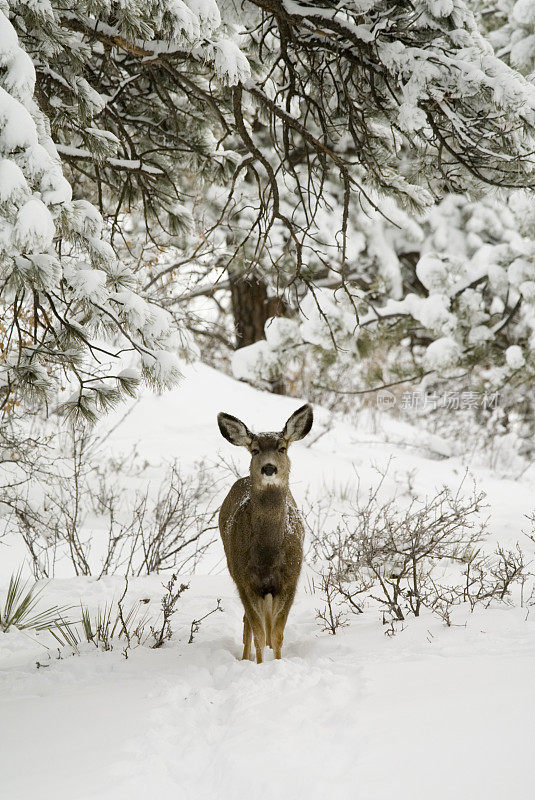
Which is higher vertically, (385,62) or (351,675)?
(385,62)

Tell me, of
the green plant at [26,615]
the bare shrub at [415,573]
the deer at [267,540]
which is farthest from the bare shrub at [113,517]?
the deer at [267,540]

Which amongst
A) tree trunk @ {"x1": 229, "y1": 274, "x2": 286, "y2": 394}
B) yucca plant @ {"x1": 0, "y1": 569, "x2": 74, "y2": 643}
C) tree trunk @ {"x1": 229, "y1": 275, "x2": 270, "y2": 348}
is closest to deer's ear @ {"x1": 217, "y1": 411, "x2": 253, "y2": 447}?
yucca plant @ {"x1": 0, "y1": 569, "x2": 74, "y2": 643}

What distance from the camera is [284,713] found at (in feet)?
10.9

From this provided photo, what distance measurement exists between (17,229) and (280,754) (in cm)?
233

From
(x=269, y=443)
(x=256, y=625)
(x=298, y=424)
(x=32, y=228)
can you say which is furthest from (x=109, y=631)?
(x=32, y=228)

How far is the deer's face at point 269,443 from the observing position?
4625mm

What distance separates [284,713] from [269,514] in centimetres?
153

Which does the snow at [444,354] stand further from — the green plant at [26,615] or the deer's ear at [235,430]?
the green plant at [26,615]

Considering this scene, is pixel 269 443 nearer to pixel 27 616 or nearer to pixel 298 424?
pixel 298 424

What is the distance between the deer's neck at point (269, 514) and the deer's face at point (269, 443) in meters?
0.07

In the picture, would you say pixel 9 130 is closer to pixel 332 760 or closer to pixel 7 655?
pixel 332 760

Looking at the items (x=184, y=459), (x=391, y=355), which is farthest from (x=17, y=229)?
(x=391, y=355)

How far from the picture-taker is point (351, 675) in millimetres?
3785

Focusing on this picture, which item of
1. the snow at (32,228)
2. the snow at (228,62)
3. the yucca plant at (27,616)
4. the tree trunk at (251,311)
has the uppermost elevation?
the tree trunk at (251,311)
